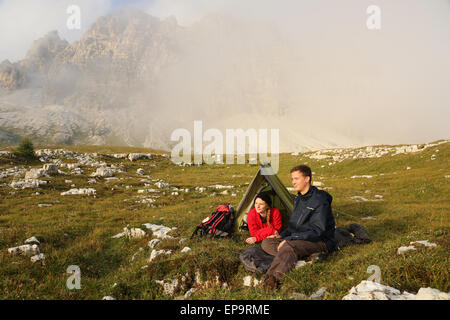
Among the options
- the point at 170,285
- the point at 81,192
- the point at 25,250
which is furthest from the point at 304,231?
the point at 81,192

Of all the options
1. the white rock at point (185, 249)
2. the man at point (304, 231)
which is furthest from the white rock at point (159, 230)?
the man at point (304, 231)

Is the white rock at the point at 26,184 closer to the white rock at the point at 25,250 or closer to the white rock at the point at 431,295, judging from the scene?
the white rock at the point at 25,250

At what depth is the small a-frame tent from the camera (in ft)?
33.5

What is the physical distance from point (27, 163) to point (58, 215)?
1497 inches

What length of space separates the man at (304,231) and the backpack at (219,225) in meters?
3.16

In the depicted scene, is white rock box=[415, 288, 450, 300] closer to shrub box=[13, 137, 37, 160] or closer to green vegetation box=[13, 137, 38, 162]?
green vegetation box=[13, 137, 38, 162]

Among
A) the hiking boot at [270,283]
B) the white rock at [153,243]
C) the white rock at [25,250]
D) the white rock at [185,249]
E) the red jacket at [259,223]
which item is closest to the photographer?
the hiking boot at [270,283]

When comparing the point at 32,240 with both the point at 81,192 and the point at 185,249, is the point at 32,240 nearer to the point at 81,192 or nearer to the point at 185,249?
the point at 185,249

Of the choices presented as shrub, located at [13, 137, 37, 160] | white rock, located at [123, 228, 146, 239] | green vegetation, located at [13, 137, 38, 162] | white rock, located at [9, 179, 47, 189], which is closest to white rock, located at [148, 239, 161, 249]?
white rock, located at [123, 228, 146, 239]

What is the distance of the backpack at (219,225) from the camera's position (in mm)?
9844

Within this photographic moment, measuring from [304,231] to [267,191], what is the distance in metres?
4.41
